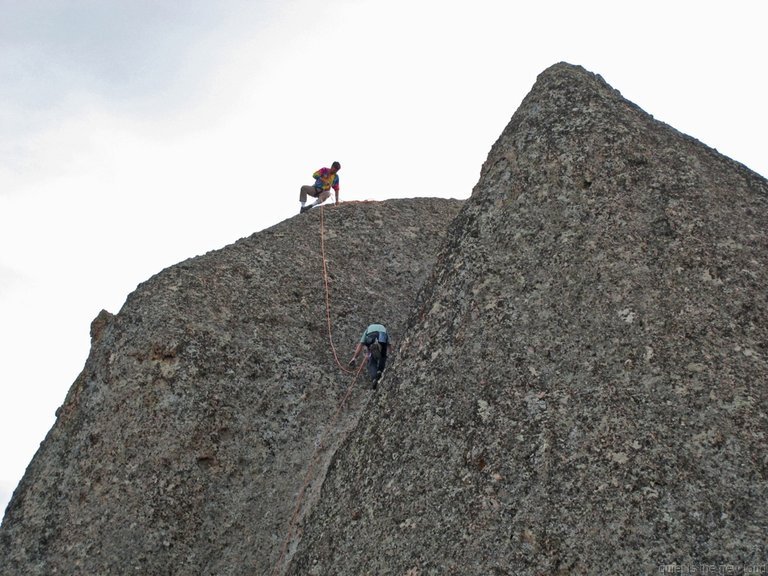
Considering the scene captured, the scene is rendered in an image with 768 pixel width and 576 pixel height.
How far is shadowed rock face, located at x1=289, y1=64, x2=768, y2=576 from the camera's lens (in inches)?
414

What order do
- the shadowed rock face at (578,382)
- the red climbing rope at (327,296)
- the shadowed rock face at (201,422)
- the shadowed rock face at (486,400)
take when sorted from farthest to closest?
the red climbing rope at (327,296) < the shadowed rock face at (201,422) < the shadowed rock face at (486,400) < the shadowed rock face at (578,382)

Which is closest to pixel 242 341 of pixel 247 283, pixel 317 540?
pixel 247 283

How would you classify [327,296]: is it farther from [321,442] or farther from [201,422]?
[201,422]

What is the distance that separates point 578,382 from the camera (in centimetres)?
1195

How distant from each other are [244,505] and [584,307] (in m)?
7.09

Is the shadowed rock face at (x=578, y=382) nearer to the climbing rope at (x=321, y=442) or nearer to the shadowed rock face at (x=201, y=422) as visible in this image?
the climbing rope at (x=321, y=442)

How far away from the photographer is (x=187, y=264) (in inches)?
760

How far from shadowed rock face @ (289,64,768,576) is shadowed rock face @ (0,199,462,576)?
3.19 metres

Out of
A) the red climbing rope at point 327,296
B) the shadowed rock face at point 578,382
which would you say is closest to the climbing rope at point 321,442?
the red climbing rope at point 327,296

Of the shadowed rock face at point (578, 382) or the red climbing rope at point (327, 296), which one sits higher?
the red climbing rope at point (327, 296)

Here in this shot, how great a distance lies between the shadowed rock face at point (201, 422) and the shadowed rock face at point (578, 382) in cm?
319

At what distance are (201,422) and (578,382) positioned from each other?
24.7 ft

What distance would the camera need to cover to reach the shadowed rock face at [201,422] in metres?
15.5

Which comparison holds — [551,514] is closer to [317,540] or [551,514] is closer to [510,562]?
[510,562]
